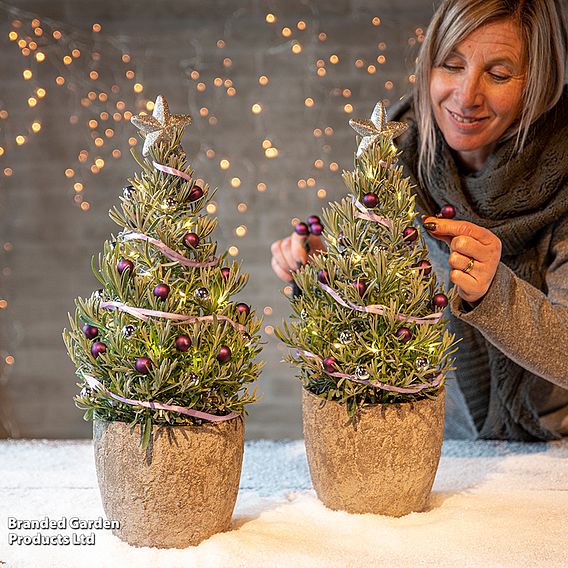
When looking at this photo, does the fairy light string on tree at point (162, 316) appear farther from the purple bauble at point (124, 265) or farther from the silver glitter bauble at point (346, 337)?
the silver glitter bauble at point (346, 337)

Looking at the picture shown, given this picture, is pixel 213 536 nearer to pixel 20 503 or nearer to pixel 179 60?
pixel 20 503

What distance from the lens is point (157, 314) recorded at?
84 cm

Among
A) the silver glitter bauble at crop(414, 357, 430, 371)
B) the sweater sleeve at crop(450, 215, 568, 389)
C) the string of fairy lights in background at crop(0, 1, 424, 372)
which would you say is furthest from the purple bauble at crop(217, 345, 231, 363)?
the string of fairy lights in background at crop(0, 1, 424, 372)

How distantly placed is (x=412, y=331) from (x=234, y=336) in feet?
0.69

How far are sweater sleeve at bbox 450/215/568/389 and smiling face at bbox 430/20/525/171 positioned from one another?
0.99 ft

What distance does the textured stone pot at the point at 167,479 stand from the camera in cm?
85

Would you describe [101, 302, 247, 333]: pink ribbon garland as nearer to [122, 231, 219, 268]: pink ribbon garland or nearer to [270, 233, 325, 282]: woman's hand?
[122, 231, 219, 268]: pink ribbon garland

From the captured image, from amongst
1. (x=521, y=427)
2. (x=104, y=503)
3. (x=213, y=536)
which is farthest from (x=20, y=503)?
(x=521, y=427)

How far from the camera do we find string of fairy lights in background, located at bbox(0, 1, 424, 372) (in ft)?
10.0

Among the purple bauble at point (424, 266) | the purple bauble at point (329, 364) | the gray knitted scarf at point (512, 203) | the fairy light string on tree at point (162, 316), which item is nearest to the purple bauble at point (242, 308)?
the fairy light string on tree at point (162, 316)

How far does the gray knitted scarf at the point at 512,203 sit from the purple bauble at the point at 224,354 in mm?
582

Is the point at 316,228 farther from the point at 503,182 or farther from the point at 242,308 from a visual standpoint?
the point at 503,182

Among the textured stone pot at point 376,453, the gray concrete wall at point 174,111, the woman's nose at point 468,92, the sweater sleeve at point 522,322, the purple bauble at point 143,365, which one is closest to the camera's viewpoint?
the purple bauble at point 143,365

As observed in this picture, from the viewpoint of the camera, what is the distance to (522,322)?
1058 millimetres
